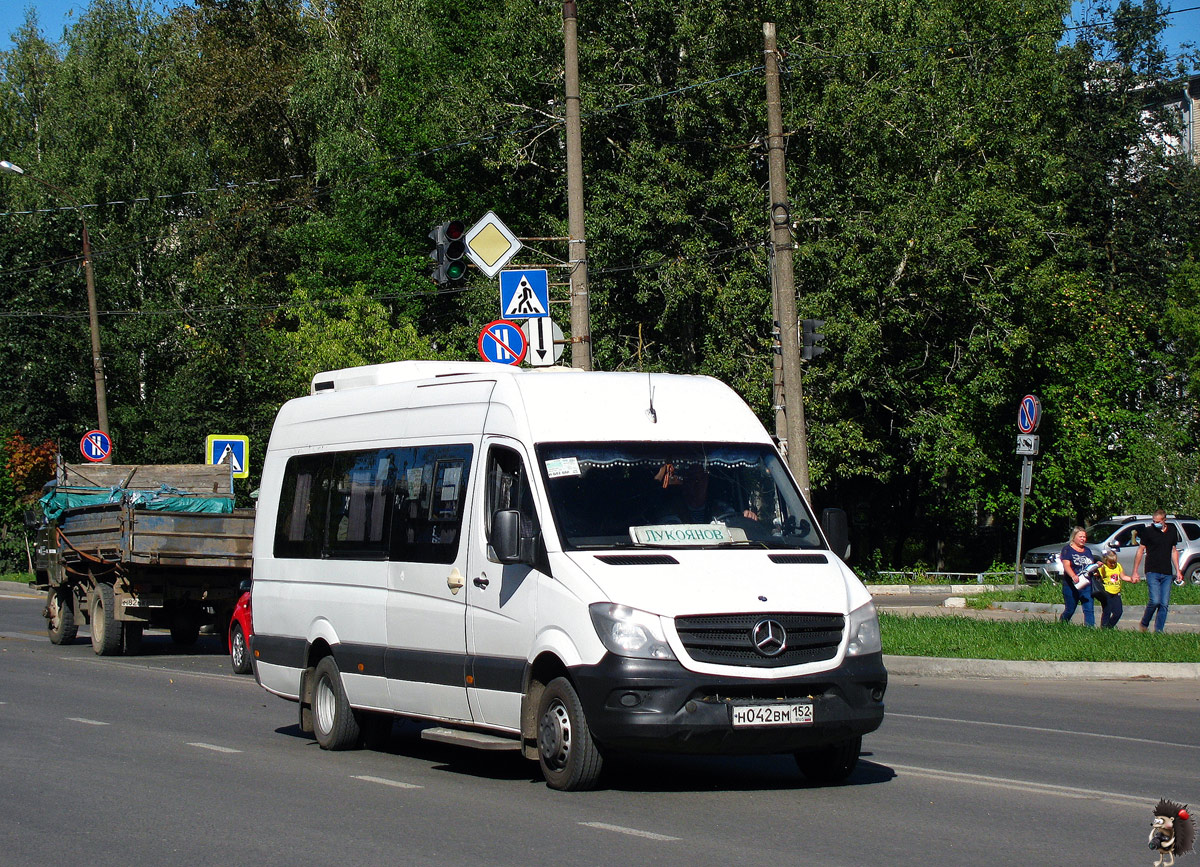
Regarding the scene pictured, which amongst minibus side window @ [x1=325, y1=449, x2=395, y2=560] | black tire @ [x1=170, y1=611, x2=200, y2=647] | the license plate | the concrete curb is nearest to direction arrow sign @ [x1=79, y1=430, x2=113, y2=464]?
black tire @ [x1=170, y1=611, x2=200, y2=647]

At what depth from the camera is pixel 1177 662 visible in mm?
15992

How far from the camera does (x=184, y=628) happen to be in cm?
2159

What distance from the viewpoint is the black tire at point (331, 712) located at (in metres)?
10.9

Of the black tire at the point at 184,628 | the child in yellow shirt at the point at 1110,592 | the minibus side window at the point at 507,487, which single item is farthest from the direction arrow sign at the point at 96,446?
the minibus side window at the point at 507,487

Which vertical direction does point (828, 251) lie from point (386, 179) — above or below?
below

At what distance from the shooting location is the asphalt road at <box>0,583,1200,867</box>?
275 inches

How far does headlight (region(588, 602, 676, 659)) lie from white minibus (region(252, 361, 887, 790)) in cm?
→ 1

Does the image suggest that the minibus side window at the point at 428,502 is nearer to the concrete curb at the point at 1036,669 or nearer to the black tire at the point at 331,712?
the black tire at the point at 331,712

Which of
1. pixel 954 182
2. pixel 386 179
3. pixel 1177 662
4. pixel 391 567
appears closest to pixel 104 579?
pixel 391 567

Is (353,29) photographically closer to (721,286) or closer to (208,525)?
(721,286)

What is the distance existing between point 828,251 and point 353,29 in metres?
23.4

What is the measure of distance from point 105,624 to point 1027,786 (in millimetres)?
15194

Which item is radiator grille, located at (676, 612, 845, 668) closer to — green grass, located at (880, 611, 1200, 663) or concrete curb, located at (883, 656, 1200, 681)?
concrete curb, located at (883, 656, 1200, 681)

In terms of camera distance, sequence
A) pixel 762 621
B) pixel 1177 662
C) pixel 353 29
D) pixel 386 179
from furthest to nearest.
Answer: pixel 353 29 → pixel 386 179 → pixel 1177 662 → pixel 762 621
